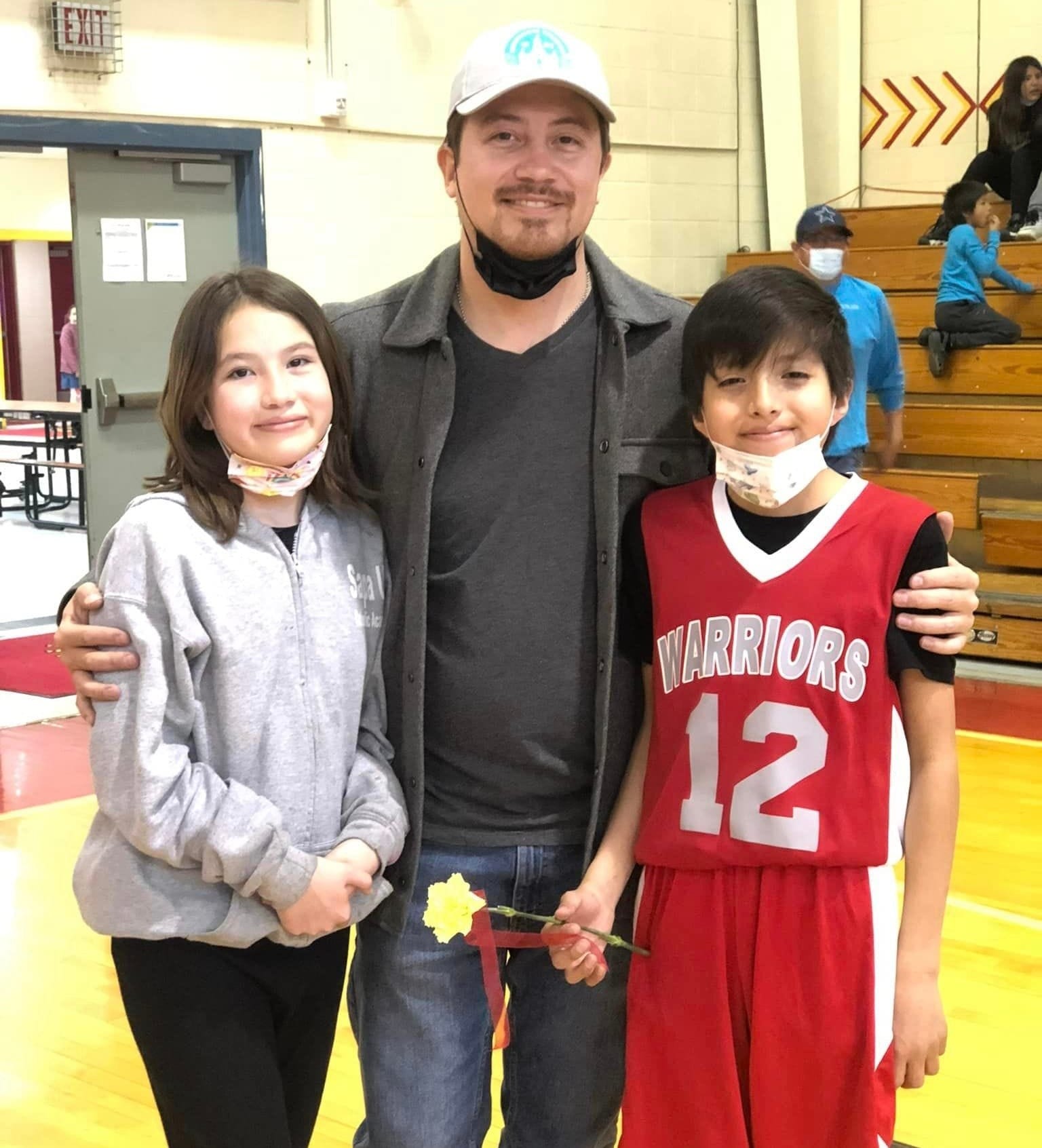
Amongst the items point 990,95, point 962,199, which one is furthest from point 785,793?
point 990,95

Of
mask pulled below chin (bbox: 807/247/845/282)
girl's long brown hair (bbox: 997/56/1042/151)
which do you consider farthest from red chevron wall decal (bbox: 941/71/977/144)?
mask pulled below chin (bbox: 807/247/845/282)

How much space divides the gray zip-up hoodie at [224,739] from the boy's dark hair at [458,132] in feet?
1.75

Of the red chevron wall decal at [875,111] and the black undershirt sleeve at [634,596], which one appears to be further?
the red chevron wall decal at [875,111]

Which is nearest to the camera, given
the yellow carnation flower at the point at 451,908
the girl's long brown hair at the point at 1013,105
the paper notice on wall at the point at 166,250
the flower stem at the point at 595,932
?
the yellow carnation flower at the point at 451,908

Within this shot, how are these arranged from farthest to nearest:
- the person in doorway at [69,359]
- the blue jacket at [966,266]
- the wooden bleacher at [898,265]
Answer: the person in doorway at [69,359] < the wooden bleacher at [898,265] < the blue jacket at [966,266]

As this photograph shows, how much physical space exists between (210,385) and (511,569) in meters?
0.44

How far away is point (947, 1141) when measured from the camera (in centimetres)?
280

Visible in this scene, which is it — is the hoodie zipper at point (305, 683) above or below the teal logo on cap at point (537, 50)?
below

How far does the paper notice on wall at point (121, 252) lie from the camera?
6777 millimetres

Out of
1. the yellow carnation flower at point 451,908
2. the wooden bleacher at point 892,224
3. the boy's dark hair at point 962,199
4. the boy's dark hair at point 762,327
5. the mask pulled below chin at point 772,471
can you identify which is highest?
the wooden bleacher at point 892,224

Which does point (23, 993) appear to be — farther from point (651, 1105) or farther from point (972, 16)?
point (972, 16)

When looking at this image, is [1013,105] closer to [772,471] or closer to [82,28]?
[82,28]

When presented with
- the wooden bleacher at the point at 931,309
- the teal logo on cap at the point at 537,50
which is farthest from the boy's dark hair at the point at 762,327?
the wooden bleacher at the point at 931,309

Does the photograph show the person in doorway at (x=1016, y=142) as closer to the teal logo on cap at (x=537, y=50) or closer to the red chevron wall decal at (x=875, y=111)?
the red chevron wall decal at (x=875, y=111)
